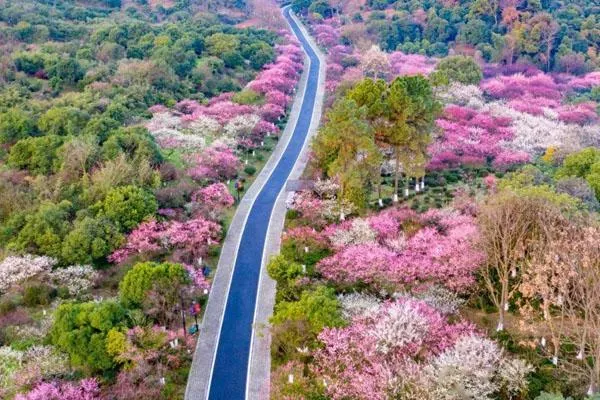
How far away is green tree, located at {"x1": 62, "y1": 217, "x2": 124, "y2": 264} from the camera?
33.9m

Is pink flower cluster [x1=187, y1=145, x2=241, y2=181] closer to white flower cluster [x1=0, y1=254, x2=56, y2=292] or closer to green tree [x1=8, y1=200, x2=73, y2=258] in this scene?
green tree [x1=8, y1=200, x2=73, y2=258]

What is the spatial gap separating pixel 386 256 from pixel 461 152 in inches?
878

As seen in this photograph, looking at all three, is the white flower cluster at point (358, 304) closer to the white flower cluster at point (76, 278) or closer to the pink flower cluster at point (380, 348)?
the pink flower cluster at point (380, 348)

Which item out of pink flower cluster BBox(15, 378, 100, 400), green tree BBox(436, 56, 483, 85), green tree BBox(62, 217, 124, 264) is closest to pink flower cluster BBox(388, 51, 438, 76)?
green tree BBox(436, 56, 483, 85)

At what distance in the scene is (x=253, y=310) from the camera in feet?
104

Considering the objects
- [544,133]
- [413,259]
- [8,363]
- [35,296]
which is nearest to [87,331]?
[8,363]

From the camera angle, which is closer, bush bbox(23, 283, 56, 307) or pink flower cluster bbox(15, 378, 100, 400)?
pink flower cluster bbox(15, 378, 100, 400)

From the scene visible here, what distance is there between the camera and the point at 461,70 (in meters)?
71.4

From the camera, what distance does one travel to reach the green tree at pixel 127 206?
121 feet

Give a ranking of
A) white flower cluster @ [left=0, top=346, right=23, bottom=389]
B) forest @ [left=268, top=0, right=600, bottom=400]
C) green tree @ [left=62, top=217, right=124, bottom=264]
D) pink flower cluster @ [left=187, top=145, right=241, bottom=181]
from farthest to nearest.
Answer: pink flower cluster @ [left=187, top=145, right=241, bottom=181] < green tree @ [left=62, top=217, right=124, bottom=264] < white flower cluster @ [left=0, top=346, right=23, bottom=389] < forest @ [left=268, top=0, right=600, bottom=400]

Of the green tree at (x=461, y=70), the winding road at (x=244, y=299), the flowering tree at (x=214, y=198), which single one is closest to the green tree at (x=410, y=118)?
the winding road at (x=244, y=299)

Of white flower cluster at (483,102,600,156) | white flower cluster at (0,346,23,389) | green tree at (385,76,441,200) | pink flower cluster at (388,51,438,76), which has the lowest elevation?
white flower cluster at (483,102,600,156)

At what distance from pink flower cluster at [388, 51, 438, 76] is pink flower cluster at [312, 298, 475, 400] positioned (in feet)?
184

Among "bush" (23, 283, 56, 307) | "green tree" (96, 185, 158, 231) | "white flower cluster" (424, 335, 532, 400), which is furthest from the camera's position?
"green tree" (96, 185, 158, 231)
